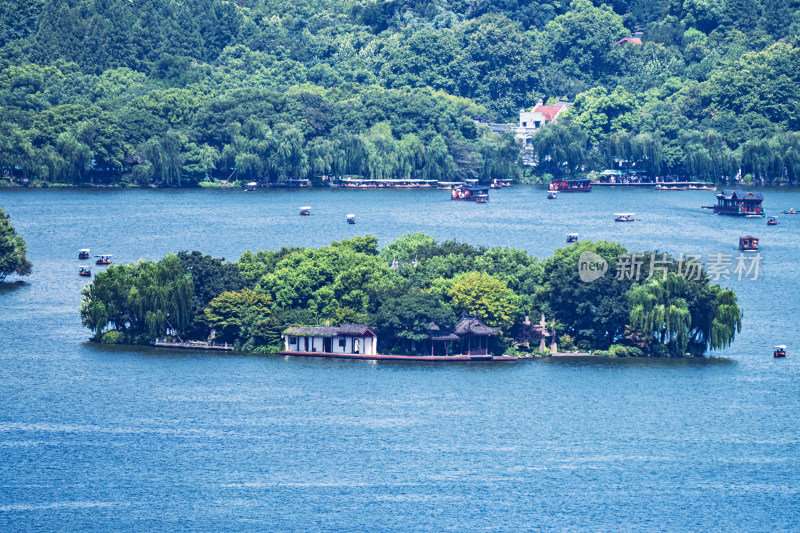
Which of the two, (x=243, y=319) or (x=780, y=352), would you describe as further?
(x=780, y=352)

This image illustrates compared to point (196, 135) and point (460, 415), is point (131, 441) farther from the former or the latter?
point (196, 135)

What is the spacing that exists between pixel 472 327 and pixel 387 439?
11.7 meters

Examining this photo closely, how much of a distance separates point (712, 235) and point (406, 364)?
4823 centimetres

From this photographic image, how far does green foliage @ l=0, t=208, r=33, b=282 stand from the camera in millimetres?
85875

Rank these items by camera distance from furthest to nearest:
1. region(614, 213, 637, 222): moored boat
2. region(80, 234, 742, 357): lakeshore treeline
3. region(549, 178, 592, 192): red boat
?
region(549, 178, 592, 192): red boat → region(614, 213, 637, 222): moored boat → region(80, 234, 742, 357): lakeshore treeline

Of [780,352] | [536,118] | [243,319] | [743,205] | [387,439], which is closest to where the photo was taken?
[387,439]

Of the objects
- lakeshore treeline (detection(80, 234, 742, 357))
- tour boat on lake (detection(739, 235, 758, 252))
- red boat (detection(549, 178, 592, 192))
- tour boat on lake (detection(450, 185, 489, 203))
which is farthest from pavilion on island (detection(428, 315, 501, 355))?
red boat (detection(549, 178, 592, 192))

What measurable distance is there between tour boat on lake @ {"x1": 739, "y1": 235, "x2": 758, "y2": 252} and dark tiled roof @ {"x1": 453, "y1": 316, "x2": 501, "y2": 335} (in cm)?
3909

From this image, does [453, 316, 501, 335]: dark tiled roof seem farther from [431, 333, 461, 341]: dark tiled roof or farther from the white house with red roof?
the white house with red roof

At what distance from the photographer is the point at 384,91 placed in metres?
161

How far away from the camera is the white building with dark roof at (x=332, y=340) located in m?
68.8

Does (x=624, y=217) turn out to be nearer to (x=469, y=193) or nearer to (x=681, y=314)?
(x=469, y=193)

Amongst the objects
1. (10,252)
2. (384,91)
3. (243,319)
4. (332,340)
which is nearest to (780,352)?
(332,340)

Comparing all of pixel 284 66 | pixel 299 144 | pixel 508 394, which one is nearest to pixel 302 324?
pixel 508 394
